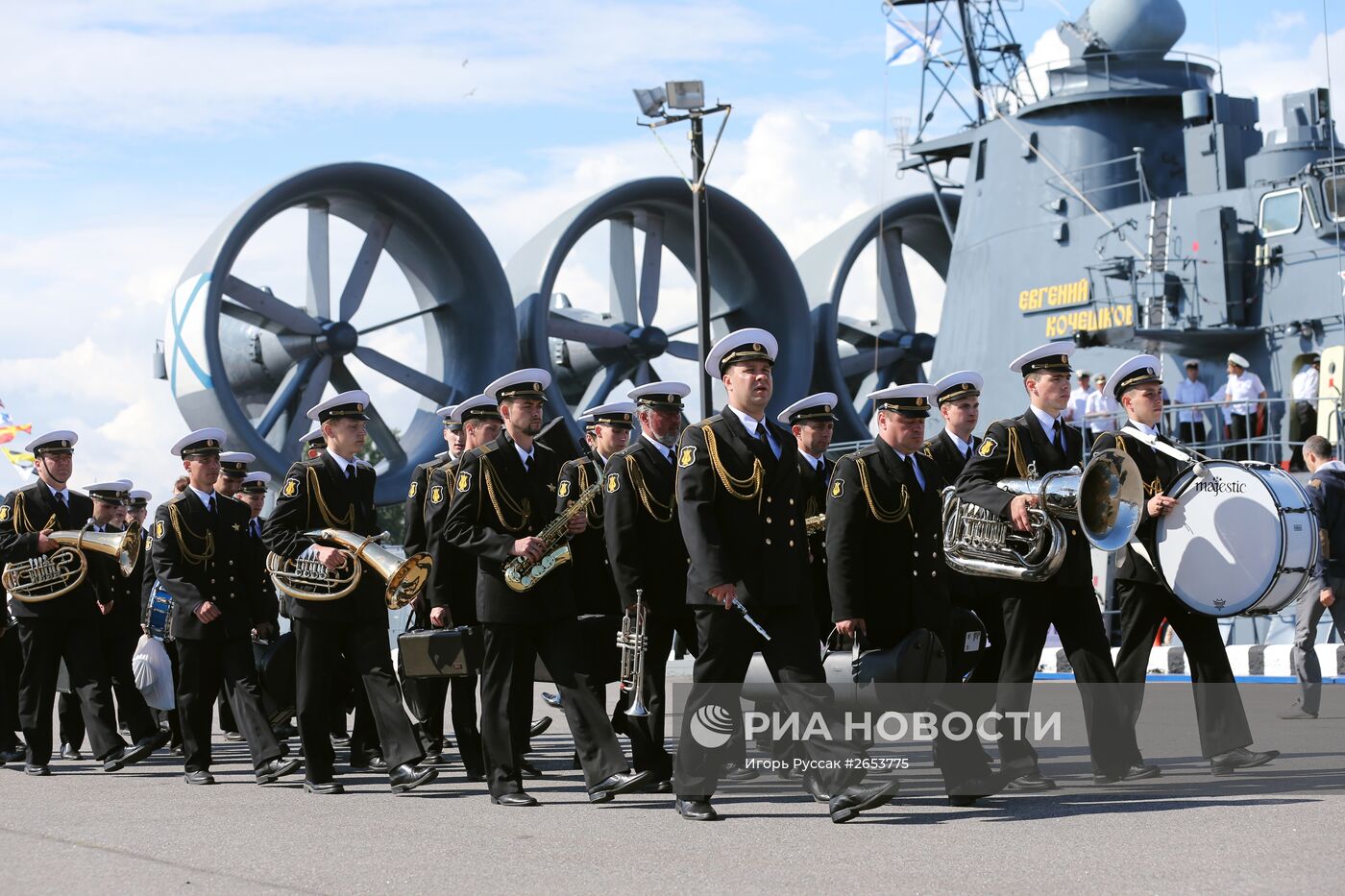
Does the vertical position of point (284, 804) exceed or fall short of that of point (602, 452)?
it falls short

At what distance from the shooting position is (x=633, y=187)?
24312 millimetres

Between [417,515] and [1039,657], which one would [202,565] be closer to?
[417,515]

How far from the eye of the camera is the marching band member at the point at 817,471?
7.86m

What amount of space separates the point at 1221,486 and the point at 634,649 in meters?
2.43

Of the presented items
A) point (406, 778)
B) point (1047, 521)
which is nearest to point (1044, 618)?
point (1047, 521)

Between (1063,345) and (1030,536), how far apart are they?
95 cm

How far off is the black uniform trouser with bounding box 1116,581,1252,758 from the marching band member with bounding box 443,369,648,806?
208 centimetres

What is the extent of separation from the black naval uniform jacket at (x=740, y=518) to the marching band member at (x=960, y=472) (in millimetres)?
1024

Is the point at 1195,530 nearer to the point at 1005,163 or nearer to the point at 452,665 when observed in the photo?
the point at 452,665

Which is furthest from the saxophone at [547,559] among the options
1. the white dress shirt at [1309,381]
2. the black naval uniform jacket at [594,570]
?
the white dress shirt at [1309,381]

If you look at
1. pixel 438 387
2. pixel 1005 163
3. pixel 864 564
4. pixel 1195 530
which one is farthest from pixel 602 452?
pixel 438 387

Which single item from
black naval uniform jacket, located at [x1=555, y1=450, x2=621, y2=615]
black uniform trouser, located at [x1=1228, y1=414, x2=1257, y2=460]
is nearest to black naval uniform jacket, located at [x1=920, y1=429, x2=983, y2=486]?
black naval uniform jacket, located at [x1=555, y1=450, x2=621, y2=615]

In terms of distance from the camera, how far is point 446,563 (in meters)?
7.96

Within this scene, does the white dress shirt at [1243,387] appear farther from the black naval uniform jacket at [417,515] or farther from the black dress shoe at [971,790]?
the black dress shoe at [971,790]
